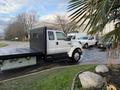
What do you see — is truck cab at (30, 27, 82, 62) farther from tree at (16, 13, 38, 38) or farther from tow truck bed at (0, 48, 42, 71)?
tree at (16, 13, 38, 38)

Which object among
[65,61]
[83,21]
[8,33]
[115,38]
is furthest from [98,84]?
[8,33]

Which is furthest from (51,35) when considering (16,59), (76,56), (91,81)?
(91,81)

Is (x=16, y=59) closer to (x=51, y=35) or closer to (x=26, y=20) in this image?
(x=51, y=35)

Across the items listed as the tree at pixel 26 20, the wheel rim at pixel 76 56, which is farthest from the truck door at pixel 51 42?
the tree at pixel 26 20

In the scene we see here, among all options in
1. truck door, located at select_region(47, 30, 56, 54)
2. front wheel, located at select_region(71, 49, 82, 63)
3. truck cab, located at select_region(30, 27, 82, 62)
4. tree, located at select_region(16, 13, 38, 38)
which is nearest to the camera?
truck cab, located at select_region(30, 27, 82, 62)

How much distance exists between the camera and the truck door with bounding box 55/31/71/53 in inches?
461

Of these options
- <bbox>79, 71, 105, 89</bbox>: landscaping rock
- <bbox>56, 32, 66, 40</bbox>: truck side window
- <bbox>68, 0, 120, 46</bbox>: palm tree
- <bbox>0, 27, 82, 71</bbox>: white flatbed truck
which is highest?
<bbox>68, 0, 120, 46</bbox>: palm tree

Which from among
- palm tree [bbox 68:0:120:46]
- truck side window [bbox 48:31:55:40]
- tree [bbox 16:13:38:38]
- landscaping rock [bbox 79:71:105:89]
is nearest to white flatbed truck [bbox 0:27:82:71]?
truck side window [bbox 48:31:55:40]

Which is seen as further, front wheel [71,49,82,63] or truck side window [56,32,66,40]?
front wheel [71,49,82,63]

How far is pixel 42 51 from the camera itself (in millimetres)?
10977

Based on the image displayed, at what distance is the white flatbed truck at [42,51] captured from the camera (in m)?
9.49

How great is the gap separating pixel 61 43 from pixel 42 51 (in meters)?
1.42

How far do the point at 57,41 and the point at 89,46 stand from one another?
15.8 metres

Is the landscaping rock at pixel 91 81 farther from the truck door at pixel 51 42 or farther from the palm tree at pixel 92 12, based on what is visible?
the truck door at pixel 51 42
